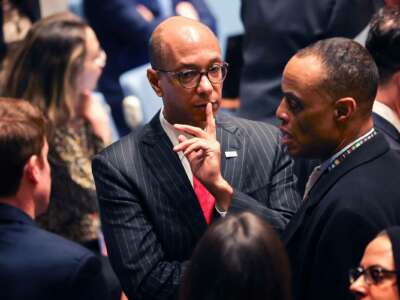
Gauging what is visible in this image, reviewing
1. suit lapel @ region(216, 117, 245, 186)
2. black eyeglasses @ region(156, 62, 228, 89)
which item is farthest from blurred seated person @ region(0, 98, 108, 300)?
suit lapel @ region(216, 117, 245, 186)

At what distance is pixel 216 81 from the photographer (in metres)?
3.66

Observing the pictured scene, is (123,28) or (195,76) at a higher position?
(195,76)

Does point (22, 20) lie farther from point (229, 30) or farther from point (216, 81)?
point (216, 81)

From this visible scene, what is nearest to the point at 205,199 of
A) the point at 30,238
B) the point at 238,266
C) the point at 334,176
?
the point at 334,176

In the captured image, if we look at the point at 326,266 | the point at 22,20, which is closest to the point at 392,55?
the point at 326,266

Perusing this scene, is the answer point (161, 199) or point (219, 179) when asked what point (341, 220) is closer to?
point (219, 179)

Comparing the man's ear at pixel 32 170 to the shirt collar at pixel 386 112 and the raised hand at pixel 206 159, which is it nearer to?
the raised hand at pixel 206 159

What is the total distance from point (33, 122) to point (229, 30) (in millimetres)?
4677

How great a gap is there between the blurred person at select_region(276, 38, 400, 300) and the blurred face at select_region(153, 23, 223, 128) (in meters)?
0.27

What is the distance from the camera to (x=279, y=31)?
4965 millimetres

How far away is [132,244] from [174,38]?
737mm

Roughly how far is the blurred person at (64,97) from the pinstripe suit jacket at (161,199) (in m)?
1.55

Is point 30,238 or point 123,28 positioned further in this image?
point 123,28

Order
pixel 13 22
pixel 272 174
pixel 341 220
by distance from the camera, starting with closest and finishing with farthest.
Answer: pixel 341 220 < pixel 272 174 < pixel 13 22
